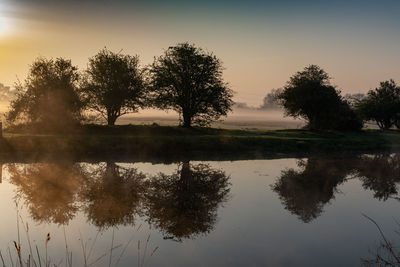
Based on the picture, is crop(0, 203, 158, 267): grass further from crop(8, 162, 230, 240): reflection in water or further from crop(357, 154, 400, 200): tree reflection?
crop(357, 154, 400, 200): tree reflection

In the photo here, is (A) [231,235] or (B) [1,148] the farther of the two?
(B) [1,148]

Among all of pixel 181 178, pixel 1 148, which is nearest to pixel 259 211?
pixel 181 178

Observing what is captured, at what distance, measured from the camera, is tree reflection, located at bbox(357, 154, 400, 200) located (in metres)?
21.9

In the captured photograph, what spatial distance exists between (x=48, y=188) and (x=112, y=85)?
3643 cm

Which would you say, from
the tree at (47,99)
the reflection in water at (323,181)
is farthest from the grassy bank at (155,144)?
the reflection in water at (323,181)

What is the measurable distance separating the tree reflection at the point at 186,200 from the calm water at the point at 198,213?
4cm

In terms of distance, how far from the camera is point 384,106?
91.6 metres

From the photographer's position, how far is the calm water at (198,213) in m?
11.5

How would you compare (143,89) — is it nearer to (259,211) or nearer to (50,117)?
(50,117)

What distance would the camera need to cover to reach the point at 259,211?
659 inches

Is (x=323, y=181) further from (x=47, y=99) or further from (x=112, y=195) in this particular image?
(x=47, y=99)

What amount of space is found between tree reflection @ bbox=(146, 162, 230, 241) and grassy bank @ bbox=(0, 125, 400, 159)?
11.0 metres

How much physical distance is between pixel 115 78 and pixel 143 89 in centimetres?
505

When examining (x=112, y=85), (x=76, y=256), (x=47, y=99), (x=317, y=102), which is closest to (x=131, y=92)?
(x=112, y=85)
